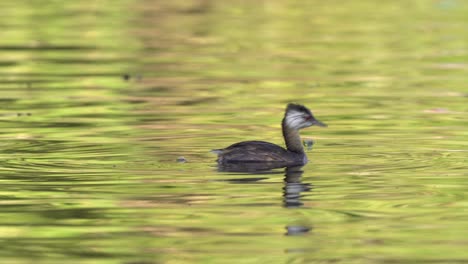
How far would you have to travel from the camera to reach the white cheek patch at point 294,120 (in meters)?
16.2

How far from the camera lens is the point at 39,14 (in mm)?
40125

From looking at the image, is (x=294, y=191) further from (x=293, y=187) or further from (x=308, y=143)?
(x=308, y=143)

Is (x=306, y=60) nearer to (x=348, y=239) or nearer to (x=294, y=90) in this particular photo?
(x=294, y=90)

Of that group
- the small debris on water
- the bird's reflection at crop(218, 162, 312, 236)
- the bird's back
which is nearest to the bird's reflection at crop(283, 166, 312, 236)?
the bird's reflection at crop(218, 162, 312, 236)

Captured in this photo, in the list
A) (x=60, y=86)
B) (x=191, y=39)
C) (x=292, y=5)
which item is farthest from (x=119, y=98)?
(x=292, y=5)

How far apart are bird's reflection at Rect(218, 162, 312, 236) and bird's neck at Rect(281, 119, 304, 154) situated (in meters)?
0.31

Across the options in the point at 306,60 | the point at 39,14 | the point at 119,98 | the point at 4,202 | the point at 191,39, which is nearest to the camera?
the point at 4,202

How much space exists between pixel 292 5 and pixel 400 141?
27.2 meters

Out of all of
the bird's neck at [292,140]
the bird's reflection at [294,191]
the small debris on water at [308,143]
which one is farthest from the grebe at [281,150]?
the small debris on water at [308,143]

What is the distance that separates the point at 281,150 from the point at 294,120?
477 mm

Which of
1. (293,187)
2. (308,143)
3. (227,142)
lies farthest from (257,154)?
(308,143)

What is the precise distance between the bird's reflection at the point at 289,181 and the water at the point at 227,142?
2.2 inches

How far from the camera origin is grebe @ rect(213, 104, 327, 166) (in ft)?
50.7

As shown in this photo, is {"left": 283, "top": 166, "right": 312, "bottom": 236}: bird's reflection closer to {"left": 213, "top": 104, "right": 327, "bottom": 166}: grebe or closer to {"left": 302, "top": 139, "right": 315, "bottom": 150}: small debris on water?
{"left": 213, "top": 104, "right": 327, "bottom": 166}: grebe
